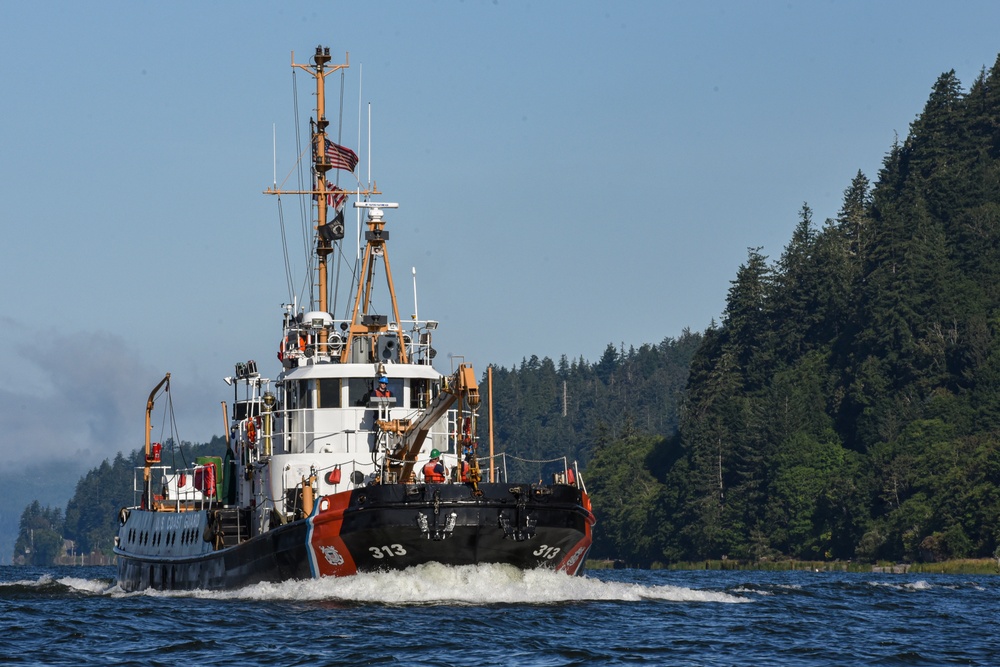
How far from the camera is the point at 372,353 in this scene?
155ft

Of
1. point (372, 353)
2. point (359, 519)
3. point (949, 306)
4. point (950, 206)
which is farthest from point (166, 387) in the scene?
point (950, 206)

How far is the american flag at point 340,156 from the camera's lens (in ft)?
170

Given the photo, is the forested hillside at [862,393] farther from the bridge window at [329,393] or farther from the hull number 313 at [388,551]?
the hull number 313 at [388,551]

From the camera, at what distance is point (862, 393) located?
467 ft

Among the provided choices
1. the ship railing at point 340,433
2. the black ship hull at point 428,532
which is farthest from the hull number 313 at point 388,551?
the ship railing at point 340,433

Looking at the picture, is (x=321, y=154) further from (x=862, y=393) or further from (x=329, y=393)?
(x=862, y=393)

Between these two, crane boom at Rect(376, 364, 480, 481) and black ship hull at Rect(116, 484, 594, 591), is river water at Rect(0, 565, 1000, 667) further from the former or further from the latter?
crane boom at Rect(376, 364, 480, 481)

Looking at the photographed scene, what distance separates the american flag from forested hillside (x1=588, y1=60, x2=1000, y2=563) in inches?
2628

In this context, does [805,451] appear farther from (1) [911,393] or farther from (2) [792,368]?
(2) [792,368]

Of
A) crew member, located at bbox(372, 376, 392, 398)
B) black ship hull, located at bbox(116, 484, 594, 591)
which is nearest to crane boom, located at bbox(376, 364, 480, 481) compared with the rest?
crew member, located at bbox(372, 376, 392, 398)

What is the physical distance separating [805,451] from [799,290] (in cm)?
3210

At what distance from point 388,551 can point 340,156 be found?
16.2 metres

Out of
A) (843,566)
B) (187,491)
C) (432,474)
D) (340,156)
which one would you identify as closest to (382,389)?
(432,474)

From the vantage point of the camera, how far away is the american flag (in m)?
51.8
